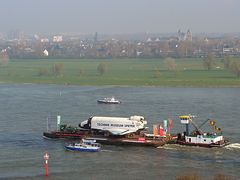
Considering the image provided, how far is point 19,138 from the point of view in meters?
25.5

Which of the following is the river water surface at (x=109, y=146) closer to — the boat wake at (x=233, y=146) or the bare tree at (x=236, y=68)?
the boat wake at (x=233, y=146)

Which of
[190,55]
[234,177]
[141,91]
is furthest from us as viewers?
[190,55]

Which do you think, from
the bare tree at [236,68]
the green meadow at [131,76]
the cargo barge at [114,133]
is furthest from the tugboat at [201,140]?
the bare tree at [236,68]

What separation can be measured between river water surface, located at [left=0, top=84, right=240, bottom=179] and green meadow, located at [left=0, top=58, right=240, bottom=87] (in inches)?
163

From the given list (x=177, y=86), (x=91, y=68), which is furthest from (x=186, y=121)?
(x=91, y=68)

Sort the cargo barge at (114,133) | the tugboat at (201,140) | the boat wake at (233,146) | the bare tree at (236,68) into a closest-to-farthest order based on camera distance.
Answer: the boat wake at (233,146) → the tugboat at (201,140) → the cargo barge at (114,133) → the bare tree at (236,68)

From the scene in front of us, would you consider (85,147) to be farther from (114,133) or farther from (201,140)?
(201,140)

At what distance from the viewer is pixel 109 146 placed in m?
24.8

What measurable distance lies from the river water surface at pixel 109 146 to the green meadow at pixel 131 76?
4.15m

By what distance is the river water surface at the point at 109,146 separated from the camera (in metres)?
20.1

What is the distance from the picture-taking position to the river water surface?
20.1 meters

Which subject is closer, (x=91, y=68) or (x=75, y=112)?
(x=75, y=112)

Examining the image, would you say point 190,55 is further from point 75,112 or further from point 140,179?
point 140,179

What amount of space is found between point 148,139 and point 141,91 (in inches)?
767
